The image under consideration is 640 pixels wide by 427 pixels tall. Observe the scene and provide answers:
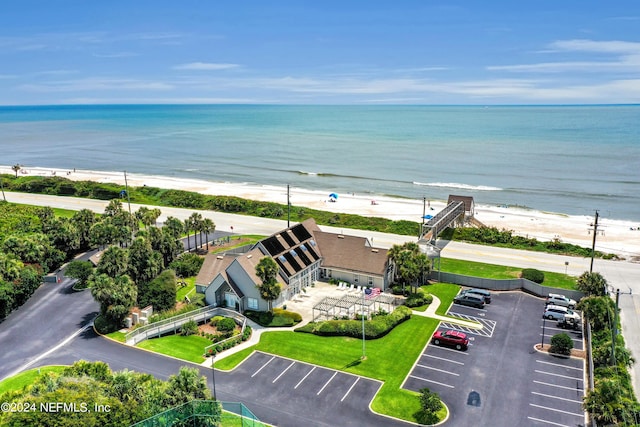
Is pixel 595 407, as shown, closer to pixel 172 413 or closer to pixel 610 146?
pixel 172 413

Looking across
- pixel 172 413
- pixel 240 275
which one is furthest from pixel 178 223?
pixel 172 413

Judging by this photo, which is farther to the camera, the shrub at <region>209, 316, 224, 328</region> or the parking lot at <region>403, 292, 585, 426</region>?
the shrub at <region>209, 316, 224, 328</region>

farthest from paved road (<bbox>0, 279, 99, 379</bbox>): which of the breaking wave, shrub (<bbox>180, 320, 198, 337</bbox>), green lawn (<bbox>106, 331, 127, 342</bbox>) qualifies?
the breaking wave

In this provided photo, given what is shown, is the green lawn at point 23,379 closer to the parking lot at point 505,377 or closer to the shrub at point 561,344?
the parking lot at point 505,377

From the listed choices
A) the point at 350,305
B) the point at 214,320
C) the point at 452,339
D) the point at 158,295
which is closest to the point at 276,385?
the point at 214,320

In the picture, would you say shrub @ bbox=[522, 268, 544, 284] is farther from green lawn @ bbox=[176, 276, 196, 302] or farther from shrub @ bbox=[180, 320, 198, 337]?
green lawn @ bbox=[176, 276, 196, 302]

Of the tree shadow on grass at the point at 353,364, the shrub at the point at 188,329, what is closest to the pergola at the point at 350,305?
the tree shadow on grass at the point at 353,364

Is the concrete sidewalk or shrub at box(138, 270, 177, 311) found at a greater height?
shrub at box(138, 270, 177, 311)
